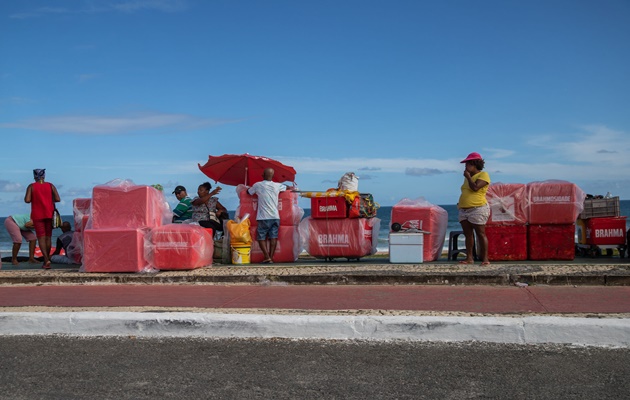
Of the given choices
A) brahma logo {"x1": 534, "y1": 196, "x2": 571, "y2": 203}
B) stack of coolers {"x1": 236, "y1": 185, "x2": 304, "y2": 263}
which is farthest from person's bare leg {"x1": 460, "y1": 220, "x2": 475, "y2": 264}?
stack of coolers {"x1": 236, "y1": 185, "x2": 304, "y2": 263}

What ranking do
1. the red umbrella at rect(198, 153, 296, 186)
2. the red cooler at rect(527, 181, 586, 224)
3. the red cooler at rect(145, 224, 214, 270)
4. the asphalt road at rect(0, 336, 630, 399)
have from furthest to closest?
the red umbrella at rect(198, 153, 296, 186)
the red cooler at rect(527, 181, 586, 224)
the red cooler at rect(145, 224, 214, 270)
the asphalt road at rect(0, 336, 630, 399)

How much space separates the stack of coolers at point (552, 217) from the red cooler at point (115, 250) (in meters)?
6.02

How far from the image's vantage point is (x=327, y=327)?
588 centimetres

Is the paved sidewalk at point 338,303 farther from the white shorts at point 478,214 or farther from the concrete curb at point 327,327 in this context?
the white shorts at point 478,214

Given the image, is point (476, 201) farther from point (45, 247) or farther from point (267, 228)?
point (45, 247)

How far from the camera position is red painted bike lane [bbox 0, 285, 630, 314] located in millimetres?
6750

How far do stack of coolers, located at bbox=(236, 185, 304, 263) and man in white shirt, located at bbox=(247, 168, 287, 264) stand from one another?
161 millimetres

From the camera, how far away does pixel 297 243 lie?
1159cm

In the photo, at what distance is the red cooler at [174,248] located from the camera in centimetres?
992

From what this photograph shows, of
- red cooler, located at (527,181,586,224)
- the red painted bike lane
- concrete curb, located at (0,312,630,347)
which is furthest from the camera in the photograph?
red cooler, located at (527,181,586,224)

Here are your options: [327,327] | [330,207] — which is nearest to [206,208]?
[330,207]

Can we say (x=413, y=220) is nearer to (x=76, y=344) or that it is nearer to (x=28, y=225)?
(x=76, y=344)

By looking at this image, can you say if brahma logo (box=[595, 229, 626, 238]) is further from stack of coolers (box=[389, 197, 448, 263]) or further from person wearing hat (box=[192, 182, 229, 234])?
person wearing hat (box=[192, 182, 229, 234])

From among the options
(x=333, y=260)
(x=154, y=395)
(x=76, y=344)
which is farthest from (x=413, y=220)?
(x=154, y=395)
